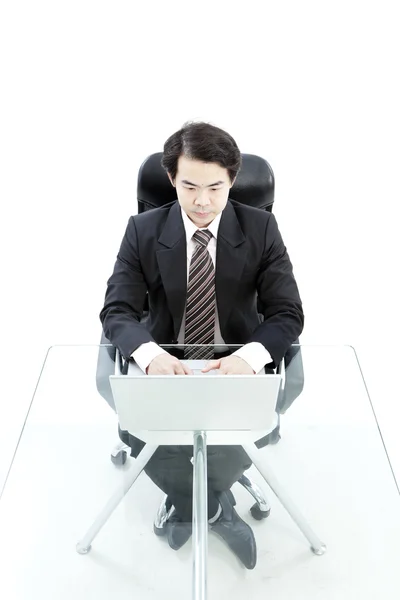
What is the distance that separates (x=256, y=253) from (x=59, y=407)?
0.78 m

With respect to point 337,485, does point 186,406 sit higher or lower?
higher

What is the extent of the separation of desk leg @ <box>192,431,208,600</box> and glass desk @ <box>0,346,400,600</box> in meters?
0.04

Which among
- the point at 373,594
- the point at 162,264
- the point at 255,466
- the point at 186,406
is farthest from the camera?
the point at 162,264

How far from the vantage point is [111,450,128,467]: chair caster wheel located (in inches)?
72.8

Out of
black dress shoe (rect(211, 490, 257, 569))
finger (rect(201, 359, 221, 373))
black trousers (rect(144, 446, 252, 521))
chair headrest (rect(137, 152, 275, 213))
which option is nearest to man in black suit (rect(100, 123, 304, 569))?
finger (rect(201, 359, 221, 373))

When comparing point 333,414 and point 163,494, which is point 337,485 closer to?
point 333,414

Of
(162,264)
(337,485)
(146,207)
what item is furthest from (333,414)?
(146,207)

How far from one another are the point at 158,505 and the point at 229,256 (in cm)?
84

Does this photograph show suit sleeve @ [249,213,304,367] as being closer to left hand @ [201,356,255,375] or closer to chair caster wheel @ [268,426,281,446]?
left hand @ [201,356,255,375]

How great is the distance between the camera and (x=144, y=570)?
158 centimetres

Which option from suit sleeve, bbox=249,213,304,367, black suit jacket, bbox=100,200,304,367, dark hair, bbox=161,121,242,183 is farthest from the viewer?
black suit jacket, bbox=100,200,304,367

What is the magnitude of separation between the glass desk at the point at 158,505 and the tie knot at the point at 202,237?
475 millimetres

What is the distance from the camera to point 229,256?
2227 millimetres

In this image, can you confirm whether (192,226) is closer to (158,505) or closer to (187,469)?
(187,469)
